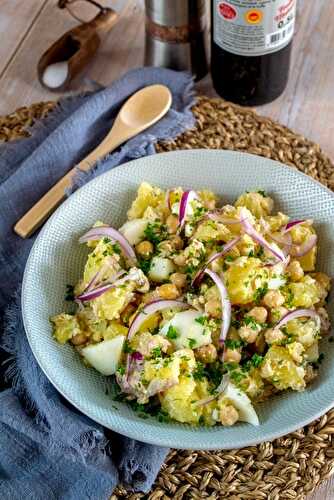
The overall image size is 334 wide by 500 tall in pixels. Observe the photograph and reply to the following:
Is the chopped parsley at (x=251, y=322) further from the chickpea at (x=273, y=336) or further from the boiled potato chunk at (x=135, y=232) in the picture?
the boiled potato chunk at (x=135, y=232)

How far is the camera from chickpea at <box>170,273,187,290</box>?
1638mm

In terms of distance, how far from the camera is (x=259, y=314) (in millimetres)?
1553

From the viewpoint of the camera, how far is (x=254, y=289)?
158 cm

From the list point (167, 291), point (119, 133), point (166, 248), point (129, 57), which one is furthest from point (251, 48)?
point (167, 291)

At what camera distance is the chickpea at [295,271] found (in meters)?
1.64

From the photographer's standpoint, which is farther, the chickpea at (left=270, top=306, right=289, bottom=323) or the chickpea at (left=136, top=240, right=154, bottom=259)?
the chickpea at (left=136, top=240, right=154, bottom=259)

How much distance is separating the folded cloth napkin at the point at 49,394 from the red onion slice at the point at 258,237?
47cm

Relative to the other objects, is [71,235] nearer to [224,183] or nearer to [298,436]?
[224,183]

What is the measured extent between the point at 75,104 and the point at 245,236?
2.64 ft

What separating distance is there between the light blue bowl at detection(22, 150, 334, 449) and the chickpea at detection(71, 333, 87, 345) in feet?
0.06

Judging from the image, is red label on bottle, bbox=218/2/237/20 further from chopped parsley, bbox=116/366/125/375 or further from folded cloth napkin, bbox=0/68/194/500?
chopped parsley, bbox=116/366/125/375

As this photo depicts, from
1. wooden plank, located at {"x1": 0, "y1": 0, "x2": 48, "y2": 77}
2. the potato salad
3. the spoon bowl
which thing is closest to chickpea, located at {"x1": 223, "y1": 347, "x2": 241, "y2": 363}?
the potato salad

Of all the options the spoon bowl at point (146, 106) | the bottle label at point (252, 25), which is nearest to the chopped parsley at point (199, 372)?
the spoon bowl at point (146, 106)

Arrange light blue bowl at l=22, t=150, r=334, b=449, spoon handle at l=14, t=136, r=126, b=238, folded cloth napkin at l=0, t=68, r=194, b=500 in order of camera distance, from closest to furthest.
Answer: light blue bowl at l=22, t=150, r=334, b=449, folded cloth napkin at l=0, t=68, r=194, b=500, spoon handle at l=14, t=136, r=126, b=238
